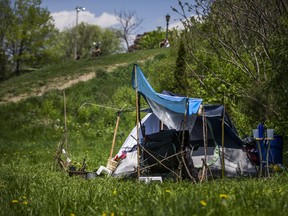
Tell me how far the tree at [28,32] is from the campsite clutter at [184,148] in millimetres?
31660

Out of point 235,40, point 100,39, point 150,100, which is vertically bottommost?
point 150,100

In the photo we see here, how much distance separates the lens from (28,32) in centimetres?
4172

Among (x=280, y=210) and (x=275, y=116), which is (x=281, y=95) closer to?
(x=275, y=116)

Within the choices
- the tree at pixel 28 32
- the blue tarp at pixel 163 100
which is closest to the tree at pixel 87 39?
the tree at pixel 28 32

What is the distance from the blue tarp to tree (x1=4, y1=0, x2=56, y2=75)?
33254 mm

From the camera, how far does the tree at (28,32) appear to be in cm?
4119

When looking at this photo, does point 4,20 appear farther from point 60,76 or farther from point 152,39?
point 152,39

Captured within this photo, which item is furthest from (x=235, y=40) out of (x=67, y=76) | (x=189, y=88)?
(x=67, y=76)

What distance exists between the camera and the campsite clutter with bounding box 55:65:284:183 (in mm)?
9789

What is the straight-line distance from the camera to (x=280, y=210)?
13.9 ft

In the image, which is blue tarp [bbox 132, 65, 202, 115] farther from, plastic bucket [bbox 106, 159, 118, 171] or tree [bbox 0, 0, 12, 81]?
tree [bbox 0, 0, 12, 81]

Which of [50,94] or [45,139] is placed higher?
[50,94]

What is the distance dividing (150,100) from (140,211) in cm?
595

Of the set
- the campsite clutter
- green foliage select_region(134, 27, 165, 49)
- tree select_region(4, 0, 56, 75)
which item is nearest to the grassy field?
the campsite clutter
